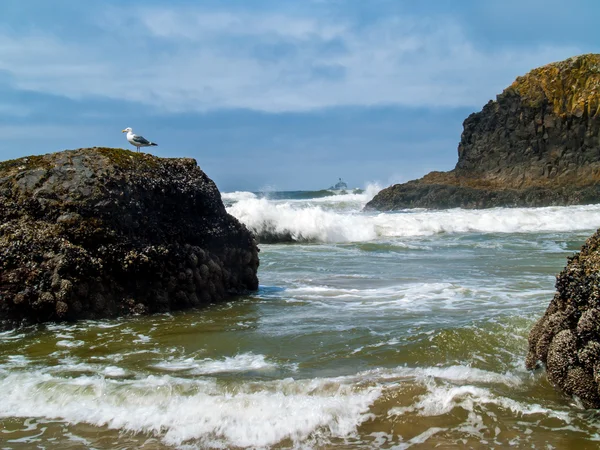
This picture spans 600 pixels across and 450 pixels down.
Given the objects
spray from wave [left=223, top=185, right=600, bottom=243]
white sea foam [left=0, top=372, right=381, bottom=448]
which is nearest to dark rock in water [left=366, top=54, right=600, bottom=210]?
spray from wave [left=223, top=185, right=600, bottom=243]

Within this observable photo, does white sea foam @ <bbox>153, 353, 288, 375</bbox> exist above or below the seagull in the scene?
below

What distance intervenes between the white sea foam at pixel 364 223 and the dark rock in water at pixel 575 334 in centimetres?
1469

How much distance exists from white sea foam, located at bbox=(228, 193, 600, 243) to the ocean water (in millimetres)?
10168

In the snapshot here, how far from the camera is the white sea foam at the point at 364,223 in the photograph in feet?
63.5

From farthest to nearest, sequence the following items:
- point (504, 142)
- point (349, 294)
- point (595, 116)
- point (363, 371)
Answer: point (504, 142)
point (595, 116)
point (349, 294)
point (363, 371)

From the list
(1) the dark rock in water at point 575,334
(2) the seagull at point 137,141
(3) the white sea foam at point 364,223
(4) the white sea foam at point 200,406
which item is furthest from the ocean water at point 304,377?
(3) the white sea foam at point 364,223

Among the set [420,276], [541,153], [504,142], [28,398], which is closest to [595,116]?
[541,153]

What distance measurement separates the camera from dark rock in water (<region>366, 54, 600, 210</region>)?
42.0 metres

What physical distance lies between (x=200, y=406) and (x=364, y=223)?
1774cm

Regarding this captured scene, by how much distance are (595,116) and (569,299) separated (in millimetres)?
43721

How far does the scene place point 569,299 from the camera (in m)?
4.39

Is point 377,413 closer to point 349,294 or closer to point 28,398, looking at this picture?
point 28,398

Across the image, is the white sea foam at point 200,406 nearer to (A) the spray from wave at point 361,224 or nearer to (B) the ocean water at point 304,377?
(B) the ocean water at point 304,377

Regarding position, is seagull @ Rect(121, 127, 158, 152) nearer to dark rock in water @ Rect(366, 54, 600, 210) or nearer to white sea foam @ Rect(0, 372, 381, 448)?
white sea foam @ Rect(0, 372, 381, 448)
